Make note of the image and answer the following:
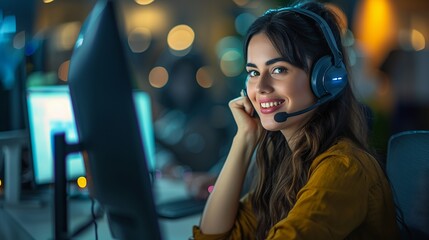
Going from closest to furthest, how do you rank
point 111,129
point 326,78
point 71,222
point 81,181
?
point 111,129 < point 326,78 < point 71,222 < point 81,181

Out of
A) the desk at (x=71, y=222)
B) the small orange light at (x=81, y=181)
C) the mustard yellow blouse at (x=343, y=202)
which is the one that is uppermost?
the mustard yellow blouse at (x=343, y=202)

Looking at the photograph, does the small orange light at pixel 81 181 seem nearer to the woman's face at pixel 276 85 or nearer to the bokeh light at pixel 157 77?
the woman's face at pixel 276 85

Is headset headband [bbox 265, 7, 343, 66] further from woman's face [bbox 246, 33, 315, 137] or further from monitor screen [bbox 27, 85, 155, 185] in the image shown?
monitor screen [bbox 27, 85, 155, 185]

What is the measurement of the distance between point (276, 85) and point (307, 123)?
13cm

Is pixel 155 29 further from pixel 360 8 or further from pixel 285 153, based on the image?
pixel 285 153

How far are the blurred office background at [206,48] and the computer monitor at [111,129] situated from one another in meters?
1.00

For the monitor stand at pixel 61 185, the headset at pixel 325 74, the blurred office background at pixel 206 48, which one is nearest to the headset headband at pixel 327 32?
the headset at pixel 325 74

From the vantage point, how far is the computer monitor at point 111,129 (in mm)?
769

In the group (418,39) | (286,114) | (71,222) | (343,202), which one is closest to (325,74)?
(286,114)

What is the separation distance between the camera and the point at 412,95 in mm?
4344

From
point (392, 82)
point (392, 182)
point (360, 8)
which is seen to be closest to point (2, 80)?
point (392, 182)

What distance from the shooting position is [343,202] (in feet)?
3.03

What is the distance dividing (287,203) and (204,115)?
2068mm

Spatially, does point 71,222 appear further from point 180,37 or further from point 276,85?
point 180,37
